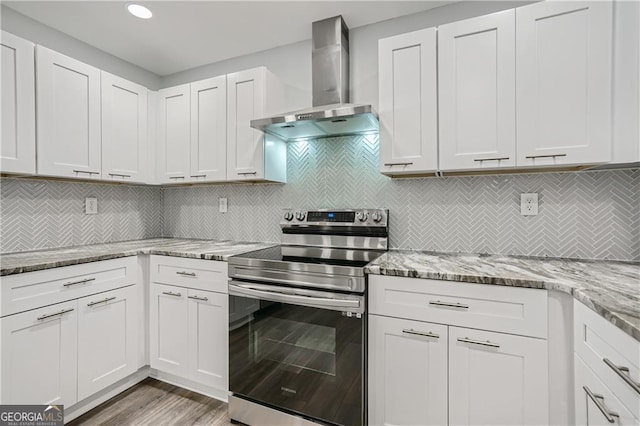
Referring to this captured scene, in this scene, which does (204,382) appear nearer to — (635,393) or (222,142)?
(222,142)

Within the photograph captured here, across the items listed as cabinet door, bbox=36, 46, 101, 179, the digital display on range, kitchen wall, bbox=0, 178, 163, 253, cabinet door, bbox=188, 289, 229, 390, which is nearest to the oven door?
cabinet door, bbox=188, 289, 229, 390

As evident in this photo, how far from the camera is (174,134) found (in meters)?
2.51

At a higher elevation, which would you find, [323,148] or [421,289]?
[323,148]

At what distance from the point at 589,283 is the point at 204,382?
85.2 inches

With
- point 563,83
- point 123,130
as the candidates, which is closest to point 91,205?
point 123,130

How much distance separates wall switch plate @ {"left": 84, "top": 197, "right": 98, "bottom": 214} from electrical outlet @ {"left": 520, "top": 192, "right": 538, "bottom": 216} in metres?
3.17

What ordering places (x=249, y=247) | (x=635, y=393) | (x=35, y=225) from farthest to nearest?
(x=249, y=247) < (x=35, y=225) < (x=635, y=393)

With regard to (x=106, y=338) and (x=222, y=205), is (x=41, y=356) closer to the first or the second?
(x=106, y=338)

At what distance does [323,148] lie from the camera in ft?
7.59

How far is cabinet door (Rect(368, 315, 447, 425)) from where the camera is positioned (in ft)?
4.54

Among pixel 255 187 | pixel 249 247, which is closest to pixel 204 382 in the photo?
pixel 249 247

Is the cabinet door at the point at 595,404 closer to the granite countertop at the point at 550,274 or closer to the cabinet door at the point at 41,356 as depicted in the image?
the granite countertop at the point at 550,274

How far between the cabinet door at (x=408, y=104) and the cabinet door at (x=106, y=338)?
195cm

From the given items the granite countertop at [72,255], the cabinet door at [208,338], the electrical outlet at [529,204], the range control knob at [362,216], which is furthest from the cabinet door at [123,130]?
the electrical outlet at [529,204]
